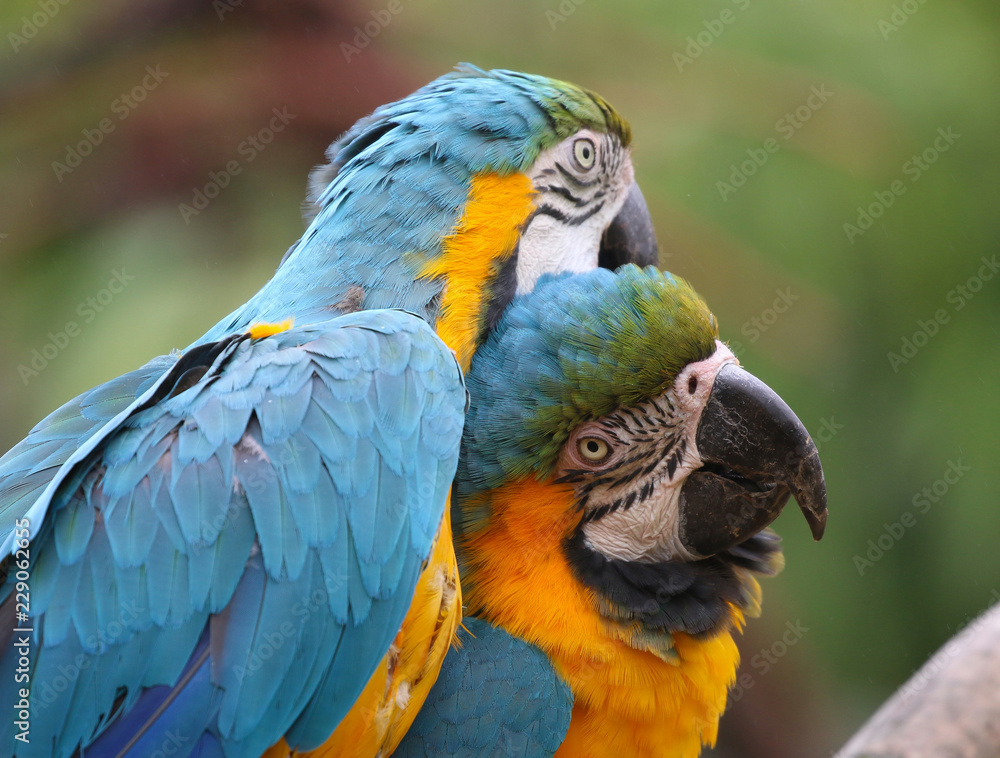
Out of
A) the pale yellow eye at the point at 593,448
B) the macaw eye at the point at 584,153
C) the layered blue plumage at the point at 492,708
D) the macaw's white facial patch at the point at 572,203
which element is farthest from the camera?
the macaw eye at the point at 584,153

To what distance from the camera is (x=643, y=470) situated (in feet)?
6.27

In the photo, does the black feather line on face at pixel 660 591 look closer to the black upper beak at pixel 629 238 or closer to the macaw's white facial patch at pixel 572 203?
the macaw's white facial patch at pixel 572 203

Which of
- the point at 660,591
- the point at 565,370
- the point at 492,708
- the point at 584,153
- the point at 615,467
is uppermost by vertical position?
the point at 584,153

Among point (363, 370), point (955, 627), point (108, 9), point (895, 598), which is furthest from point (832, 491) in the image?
point (108, 9)

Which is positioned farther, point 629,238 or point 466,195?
point 629,238

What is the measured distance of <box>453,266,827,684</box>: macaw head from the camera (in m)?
1.81

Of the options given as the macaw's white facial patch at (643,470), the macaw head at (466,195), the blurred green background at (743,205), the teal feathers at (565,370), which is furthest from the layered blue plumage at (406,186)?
the blurred green background at (743,205)

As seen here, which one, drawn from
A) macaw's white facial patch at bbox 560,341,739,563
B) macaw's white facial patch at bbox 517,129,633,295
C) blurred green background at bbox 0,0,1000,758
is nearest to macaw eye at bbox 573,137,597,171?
macaw's white facial patch at bbox 517,129,633,295

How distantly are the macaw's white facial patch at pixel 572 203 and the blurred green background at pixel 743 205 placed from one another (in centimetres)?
186

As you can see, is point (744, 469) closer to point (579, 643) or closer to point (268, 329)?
point (579, 643)

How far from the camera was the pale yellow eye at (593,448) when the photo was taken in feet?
6.17

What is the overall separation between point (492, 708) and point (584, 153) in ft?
4.38

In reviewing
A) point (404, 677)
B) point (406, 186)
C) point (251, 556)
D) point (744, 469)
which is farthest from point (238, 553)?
point (744, 469)

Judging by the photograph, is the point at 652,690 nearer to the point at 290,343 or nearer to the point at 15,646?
the point at 290,343
